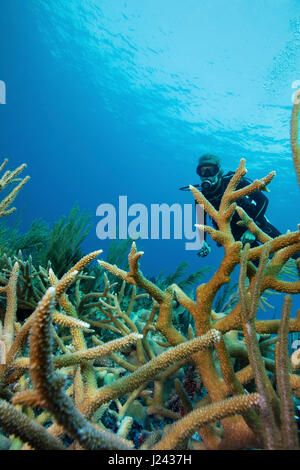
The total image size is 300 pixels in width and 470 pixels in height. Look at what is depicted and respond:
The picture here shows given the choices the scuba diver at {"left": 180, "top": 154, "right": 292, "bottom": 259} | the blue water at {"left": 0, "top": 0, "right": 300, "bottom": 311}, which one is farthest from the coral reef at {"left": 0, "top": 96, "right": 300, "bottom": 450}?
the blue water at {"left": 0, "top": 0, "right": 300, "bottom": 311}

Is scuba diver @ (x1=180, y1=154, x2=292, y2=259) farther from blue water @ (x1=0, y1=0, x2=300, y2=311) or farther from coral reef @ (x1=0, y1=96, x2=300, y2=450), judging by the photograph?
blue water @ (x1=0, y1=0, x2=300, y2=311)

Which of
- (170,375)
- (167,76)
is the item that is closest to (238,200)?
(170,375)

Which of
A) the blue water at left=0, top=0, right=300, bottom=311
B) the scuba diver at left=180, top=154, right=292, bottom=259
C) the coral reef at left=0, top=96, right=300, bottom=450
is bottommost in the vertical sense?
the coral reef at left=0, top=96, right=300, bottom=450

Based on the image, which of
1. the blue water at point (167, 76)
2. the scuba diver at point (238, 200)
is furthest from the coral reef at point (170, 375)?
the blue water at point (167, 76)

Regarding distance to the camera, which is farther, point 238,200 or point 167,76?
point 167,76

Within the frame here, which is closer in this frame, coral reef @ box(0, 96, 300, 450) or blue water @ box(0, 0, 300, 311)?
coral reef @ box(0, 96, 300, 450)

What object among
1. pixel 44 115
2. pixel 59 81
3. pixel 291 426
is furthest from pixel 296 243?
pixel 44 115

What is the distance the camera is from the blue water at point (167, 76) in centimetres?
2112

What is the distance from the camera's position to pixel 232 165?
3488 centimetres

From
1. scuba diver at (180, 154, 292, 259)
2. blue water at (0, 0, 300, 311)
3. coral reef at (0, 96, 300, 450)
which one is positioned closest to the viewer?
coral reef at (0, 96, 300, 450)

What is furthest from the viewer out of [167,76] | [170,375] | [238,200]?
[167,76]

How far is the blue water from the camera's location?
69.3 feet

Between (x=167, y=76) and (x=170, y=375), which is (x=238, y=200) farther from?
(x=167, y=76)

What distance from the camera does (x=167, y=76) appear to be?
26.8 m
